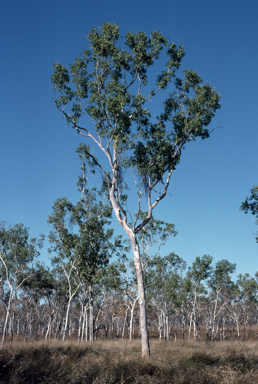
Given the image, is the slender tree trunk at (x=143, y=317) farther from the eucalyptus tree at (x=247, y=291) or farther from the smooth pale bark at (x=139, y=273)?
the eucalyptus tree at (x=247, y=291)

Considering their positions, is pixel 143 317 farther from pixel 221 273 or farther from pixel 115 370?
pixel 221 273

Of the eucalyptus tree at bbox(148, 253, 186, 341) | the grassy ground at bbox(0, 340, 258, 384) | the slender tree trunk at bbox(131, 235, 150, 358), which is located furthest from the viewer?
the eucalyptus tree at bbox(148, 253, 186, 341)

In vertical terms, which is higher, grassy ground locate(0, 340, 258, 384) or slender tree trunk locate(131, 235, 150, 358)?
slender tree trunk locate(131, 235, 150, 358)

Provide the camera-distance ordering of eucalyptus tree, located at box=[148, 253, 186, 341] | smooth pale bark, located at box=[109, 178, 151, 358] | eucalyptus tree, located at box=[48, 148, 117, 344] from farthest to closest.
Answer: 1. eucalyptus tree, located at box=[148, 253, 186, 341]
2. eucalyptus tree, located at box=[48, 148, 117, 344]
3. smooth pale bark, located at box=[109, 178, 151, 358]

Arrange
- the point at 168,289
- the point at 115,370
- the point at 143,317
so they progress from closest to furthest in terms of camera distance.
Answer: the point at 115,370
the point at 143,317
the point at 168,289

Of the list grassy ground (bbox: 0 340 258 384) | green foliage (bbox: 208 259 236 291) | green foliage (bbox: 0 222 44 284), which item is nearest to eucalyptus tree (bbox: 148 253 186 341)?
green foliage (bbox: 208 259 236 291)

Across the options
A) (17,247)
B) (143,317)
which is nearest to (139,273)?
(143,317)

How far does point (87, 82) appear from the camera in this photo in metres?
14.6

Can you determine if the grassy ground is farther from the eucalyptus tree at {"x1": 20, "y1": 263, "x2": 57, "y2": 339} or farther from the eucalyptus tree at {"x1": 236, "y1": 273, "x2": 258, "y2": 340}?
the eucalyptus tree at {"x1": 236, "y1": 273, "x2": 258, "y2": 340}

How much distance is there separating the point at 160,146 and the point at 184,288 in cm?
3535

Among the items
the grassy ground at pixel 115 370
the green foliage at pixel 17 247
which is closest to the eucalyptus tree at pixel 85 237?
the green foliage at pixel 17 247

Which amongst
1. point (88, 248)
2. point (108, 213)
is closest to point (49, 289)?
point (88, 248)

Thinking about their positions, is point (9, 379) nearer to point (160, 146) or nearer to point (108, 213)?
point (160, 146)

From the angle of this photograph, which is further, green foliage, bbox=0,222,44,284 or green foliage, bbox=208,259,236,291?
green foliage, bbox=208,259,236,291
